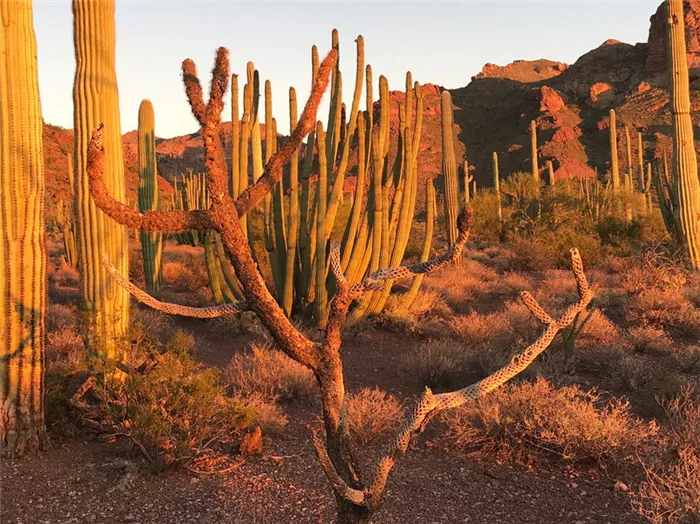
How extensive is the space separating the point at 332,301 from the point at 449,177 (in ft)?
44.9

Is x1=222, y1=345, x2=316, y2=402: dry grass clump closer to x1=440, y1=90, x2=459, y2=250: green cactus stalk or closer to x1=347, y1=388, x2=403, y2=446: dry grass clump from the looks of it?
x1=347, y1=388, x2=403, y2=446: dry grass clump

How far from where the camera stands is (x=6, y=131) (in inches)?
183

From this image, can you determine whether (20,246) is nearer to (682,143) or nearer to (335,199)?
(335,199)

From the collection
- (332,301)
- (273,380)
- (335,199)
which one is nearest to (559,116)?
(335,199)

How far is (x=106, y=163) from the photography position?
569cm

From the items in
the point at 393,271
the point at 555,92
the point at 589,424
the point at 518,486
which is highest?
the point at 555,92

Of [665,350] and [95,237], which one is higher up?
[95,237]

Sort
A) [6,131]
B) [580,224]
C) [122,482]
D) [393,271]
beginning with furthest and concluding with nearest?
[580,224]
[6,131]
[122,482]
[393,271]

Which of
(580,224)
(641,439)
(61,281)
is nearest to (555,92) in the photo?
(580,224)

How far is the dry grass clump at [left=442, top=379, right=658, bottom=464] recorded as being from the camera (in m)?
4.73

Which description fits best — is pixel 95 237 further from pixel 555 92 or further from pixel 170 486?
pixel 555 92

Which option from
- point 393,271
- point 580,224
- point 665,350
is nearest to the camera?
point 393,271

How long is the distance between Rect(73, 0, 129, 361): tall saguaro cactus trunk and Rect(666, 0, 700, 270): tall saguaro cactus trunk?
11463 millimetres

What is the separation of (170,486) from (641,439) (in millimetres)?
3642
